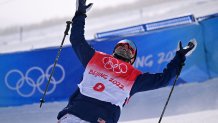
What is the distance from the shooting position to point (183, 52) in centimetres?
541

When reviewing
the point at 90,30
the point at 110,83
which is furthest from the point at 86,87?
the point at 90,30

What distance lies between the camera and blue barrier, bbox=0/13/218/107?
10734 millimetres

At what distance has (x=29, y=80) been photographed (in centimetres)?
1094

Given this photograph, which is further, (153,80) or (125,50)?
(125,50)

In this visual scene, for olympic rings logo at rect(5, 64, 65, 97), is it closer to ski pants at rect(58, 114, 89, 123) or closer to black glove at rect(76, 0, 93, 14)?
black glove at rect(76, 0, 93, 14)

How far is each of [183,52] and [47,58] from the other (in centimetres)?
612

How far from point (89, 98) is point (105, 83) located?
0.22 meters

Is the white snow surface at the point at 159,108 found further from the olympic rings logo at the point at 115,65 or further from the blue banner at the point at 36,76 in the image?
the olympic rings logo at the point at 115,65

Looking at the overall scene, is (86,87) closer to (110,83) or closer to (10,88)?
(110,83)

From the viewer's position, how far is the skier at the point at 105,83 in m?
4.74

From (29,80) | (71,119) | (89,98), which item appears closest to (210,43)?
(29,80)

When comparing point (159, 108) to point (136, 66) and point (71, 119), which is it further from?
point (71, 119)

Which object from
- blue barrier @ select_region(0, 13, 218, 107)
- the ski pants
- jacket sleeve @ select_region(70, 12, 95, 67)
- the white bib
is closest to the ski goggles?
the white bib

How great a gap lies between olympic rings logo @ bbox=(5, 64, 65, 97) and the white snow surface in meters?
0.36
